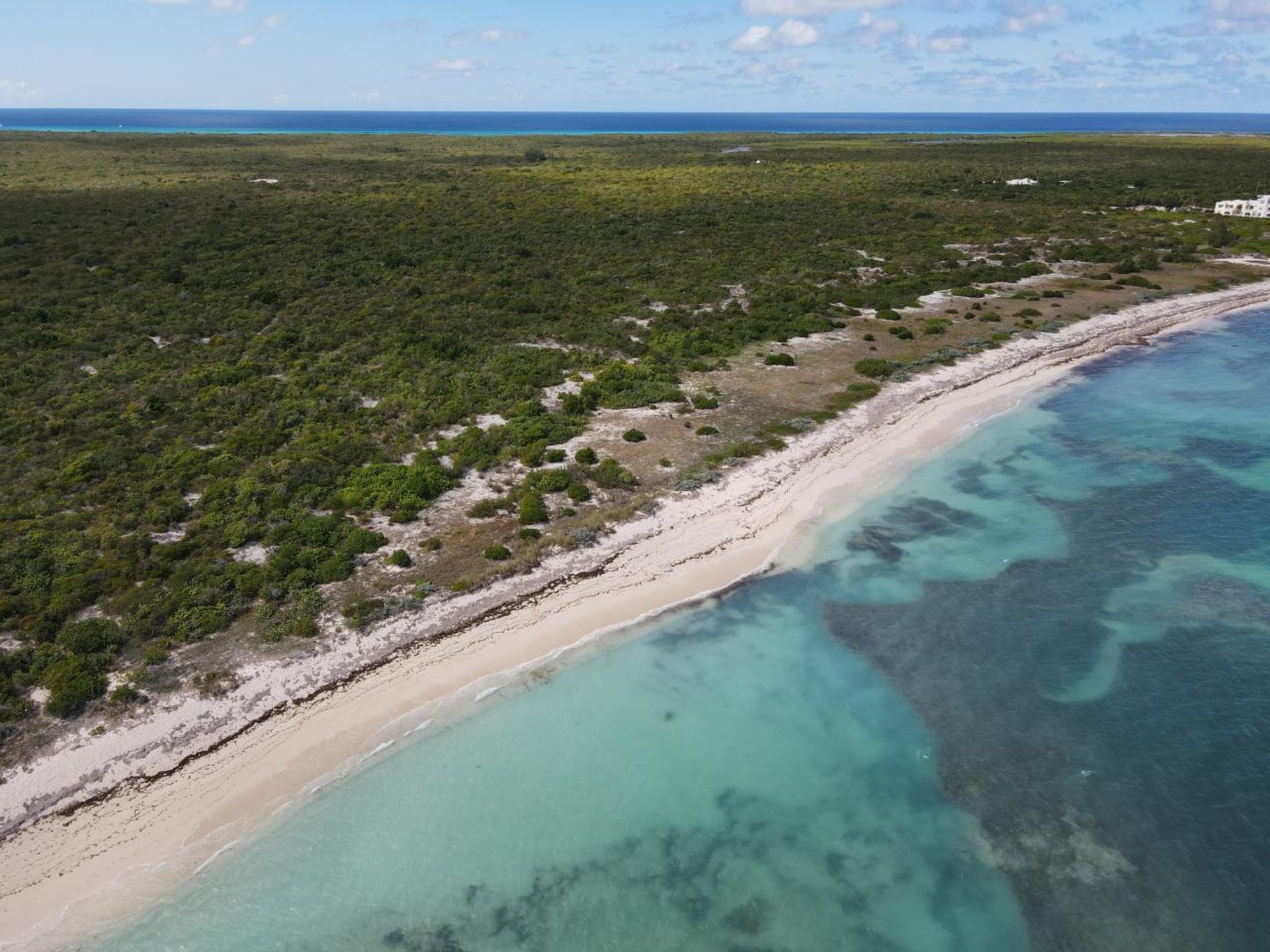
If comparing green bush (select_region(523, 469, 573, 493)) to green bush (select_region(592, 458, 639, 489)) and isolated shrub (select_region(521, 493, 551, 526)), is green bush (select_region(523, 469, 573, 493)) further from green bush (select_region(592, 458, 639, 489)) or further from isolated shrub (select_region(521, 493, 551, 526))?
green bush (select_region(592, 458, 639, 489))

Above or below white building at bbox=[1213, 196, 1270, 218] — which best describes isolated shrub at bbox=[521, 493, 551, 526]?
below

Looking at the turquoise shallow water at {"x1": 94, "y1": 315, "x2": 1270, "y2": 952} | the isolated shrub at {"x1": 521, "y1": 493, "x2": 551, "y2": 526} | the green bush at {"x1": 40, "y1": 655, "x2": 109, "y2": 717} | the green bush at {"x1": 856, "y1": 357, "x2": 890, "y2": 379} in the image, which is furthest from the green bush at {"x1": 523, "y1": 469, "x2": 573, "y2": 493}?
the green bush at {"x1": 856, "y1": 357, "x2": 890, "y2": 379}

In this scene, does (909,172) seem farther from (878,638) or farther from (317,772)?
(317,772)

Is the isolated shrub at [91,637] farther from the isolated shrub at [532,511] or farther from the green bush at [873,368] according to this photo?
the green bush at [873,368]

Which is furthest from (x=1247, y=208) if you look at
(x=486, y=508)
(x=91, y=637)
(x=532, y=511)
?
(x=91, y=637)

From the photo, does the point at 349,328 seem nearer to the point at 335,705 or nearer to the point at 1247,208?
the point at 335,705

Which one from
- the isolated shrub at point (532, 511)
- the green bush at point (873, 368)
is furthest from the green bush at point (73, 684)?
the green bush at point (873, 368)

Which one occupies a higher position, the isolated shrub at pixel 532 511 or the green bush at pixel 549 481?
the green bush at pixel 549 481
